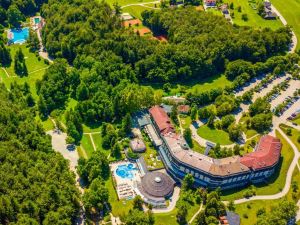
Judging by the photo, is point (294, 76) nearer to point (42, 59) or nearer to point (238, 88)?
point (238, 88)

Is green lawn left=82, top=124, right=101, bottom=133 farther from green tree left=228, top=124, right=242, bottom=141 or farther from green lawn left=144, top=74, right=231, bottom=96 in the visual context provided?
green tree left=228, top=124, right=242, bottom=141

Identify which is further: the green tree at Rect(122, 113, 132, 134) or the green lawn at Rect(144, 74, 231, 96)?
the green lawn at Rect(144, 74, 231, 96)

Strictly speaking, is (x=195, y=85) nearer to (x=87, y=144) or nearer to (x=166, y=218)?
(x=87, y=144)

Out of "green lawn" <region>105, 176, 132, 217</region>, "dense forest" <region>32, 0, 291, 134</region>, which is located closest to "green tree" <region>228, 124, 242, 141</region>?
"dense forest" <region>32, 0, 291, 134</region>

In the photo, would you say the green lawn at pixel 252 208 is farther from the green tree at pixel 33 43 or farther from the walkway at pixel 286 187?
the green tree at pixel 33 43

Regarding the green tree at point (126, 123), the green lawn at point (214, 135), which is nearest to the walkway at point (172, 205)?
the green lawn at point (214, 135)

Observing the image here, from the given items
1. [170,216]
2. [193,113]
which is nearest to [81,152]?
[170,216]
